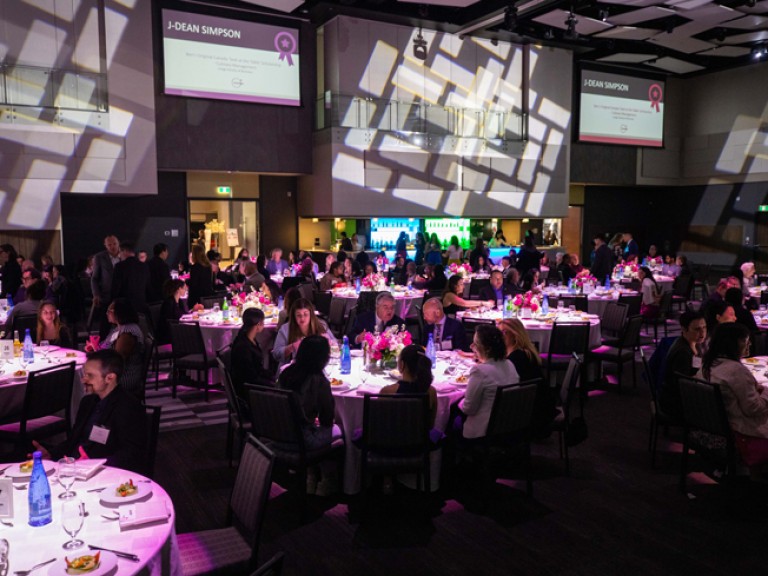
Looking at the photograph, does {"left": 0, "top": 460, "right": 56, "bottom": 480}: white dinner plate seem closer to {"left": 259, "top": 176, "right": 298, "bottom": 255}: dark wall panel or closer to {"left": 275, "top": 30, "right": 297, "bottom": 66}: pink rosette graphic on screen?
{"left": 275, "top": 30, "right": 297, "bottom": 66}: pink rosette graphic on screen

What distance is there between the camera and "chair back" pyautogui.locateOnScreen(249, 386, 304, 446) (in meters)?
4.29

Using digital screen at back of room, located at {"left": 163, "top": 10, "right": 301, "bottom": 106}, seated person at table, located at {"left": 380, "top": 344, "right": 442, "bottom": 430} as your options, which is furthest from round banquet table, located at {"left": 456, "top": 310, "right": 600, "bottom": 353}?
digital screen at back of room, located at {"left": 163, "top": 10, "right": 301, "bottom": 106}

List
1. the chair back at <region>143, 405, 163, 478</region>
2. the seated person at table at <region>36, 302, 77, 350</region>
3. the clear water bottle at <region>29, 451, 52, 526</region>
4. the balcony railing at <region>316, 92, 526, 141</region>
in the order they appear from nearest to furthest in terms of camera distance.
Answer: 1. the clear water bottle at <region>29, 451, 52, 526</region>
2. the chair back at <region>143, 405, 163, 478</region>
3. the seated person at table at <region>36, 302, 77, 350</region>
4. the balcony railing at <region>316, 92, 526, 141</region>

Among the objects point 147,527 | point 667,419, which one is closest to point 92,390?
point 147,527

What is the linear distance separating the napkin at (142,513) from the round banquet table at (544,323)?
5.26m

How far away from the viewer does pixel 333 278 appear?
11.5m

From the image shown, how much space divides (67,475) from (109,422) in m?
0.60

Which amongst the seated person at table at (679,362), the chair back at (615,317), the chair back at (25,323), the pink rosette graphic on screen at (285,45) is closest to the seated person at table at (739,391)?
the seated person at table at (679,362)

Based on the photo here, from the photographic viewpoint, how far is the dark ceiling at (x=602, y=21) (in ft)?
46.0

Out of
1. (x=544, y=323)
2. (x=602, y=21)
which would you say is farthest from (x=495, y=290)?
(x=602, y=21)

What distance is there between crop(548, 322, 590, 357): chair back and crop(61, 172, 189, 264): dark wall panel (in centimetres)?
1107

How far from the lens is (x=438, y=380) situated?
5195mm

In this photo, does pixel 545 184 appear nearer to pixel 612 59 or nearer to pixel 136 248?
pixel 612 59

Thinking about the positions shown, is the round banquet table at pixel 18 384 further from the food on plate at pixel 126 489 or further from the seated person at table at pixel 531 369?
the seated person at table at pixel 531 369
